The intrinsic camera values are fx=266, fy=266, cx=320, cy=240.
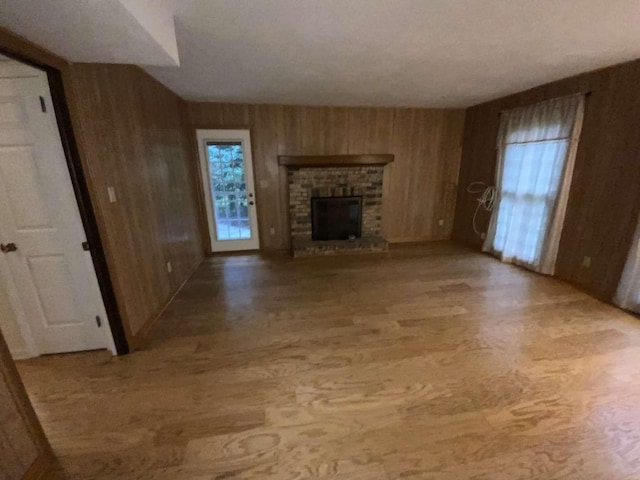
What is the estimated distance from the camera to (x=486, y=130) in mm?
4246

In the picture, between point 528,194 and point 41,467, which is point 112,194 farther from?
point 528,194

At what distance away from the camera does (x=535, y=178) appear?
11.2ft

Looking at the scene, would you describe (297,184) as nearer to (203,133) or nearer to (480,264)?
(203,133)

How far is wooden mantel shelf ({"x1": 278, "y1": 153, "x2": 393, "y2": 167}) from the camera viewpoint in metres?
4.22

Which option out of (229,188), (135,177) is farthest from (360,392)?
(229,188)

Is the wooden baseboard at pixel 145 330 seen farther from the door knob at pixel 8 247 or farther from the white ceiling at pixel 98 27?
the white ceiling at pixel 98 27

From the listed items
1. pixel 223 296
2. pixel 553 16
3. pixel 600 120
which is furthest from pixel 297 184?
pixel 600 120

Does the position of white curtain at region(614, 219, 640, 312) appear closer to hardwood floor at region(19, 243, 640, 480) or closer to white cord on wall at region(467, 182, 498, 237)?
hardwood floor at region(19, 243, 640, 480)

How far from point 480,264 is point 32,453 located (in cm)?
460

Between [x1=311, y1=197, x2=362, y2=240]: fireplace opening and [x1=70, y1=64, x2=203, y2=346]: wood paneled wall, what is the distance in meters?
2.03

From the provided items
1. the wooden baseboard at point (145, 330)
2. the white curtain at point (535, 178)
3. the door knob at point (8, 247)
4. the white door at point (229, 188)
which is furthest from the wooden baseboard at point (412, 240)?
the door knob at point (8, 247)

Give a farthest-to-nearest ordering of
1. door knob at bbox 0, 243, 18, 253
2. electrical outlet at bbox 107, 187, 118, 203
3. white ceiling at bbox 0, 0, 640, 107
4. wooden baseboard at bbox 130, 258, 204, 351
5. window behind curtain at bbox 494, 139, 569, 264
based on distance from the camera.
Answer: window behind curtain at bbox 494, 139, 569, 264 < wooden baseboard at bbox 130, 258, 204, 351 < electrical outlet at bbox 107, 187, 118, 203 < door knob at bbox 0, 243, 18, 253 < white ceiling at bbox 0, 0, 640, 107

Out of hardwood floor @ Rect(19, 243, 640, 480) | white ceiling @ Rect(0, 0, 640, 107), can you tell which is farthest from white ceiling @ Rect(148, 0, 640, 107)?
hardwood floor @ Rect(19, 243, 640, 480)

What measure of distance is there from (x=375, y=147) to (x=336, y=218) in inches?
55.6
